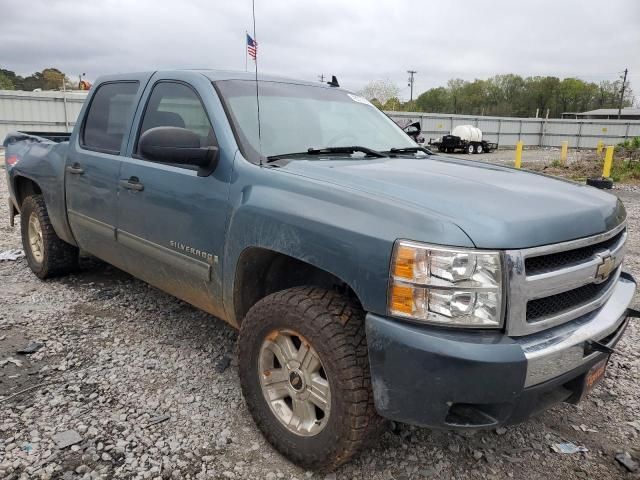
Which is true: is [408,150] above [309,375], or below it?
above

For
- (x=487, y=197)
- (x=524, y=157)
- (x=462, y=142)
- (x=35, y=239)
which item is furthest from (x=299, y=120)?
(x=462, y=142)

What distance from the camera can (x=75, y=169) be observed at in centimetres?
396

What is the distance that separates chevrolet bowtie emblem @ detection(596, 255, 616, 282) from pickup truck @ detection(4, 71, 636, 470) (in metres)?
0.01

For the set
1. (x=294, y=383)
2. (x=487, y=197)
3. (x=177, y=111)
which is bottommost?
(x=294, y=383)

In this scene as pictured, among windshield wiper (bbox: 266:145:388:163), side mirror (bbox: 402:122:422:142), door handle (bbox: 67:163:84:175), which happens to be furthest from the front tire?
side mirror (bbox: 402:122:422:142)

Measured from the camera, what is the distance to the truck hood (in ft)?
6.33

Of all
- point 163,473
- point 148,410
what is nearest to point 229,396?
point 148,410

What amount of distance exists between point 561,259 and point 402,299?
0.71m

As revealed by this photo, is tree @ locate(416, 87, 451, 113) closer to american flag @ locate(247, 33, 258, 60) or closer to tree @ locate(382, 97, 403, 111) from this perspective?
tree @ locate(382, 97, 403, 111)

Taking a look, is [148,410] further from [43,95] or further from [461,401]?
[43,95]

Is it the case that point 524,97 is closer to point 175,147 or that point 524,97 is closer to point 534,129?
point 534,129

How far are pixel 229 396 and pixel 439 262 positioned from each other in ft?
5.54

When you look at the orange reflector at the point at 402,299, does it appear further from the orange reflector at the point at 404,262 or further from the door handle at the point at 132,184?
the door handle at the point at 132,184

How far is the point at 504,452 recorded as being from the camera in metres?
2.60
